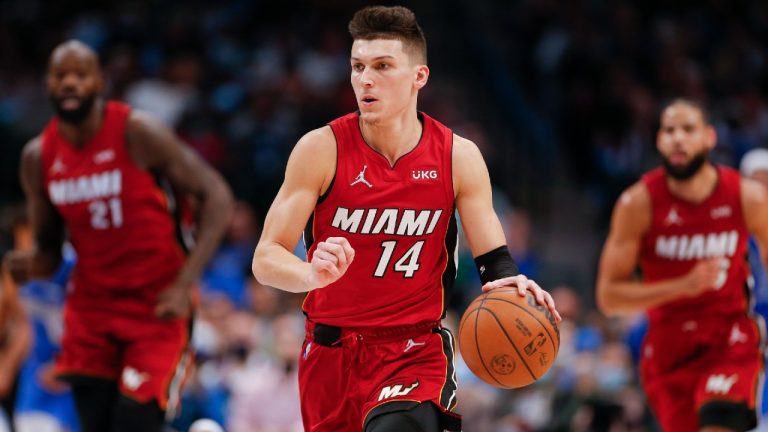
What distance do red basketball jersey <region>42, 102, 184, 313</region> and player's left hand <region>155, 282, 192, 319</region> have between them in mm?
115

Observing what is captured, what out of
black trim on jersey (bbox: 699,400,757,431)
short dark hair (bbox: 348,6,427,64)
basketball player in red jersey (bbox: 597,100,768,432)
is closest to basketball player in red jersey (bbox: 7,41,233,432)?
short dark hair (bbox: 348,6,427,64)

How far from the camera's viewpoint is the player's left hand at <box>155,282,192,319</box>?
267 inches

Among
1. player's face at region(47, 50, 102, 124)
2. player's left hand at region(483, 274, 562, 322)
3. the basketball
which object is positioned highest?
player's face at region(47, 50, 102, 124)

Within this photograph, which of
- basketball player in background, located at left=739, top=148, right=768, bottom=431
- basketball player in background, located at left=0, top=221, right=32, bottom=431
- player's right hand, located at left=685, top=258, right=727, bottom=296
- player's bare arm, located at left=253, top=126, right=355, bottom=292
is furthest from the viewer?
basketball player in background, located at left=0, top=221, right=32, bottom=431

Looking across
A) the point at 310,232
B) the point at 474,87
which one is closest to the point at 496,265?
the point at 310,232

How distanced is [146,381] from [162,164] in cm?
127

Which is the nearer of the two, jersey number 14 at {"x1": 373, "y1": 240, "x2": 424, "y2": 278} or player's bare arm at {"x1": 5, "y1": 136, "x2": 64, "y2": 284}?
jersey number 14 at {"x1": 373, "y1": 240, "x2": 424, "y2": 278}

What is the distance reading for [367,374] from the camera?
5156 mm

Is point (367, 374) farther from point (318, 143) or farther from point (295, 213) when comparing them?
point (318, 143)

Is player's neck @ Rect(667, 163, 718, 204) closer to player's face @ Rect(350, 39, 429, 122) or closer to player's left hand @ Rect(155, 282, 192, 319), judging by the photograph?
player's face @ Rect(350, 39, 429, 122)

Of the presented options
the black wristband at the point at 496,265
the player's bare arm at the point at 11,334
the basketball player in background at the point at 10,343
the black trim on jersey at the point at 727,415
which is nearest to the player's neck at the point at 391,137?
the black wristband at the point at 496,265

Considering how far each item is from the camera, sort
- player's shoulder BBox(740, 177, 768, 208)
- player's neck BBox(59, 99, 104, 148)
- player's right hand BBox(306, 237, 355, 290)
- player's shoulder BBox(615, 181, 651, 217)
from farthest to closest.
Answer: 1. player's shoulder BBox(615, 181, 651, 217)
2. player's shoulder BBox(740, 177, 768, 208)
3. player's neck BBox(59, 99, 104, 148)
4. player's right hand BBox(306, 237, 355, 290)

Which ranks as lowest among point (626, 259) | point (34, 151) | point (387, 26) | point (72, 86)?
point (626, 259)

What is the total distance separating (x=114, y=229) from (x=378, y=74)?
2.49 meters
